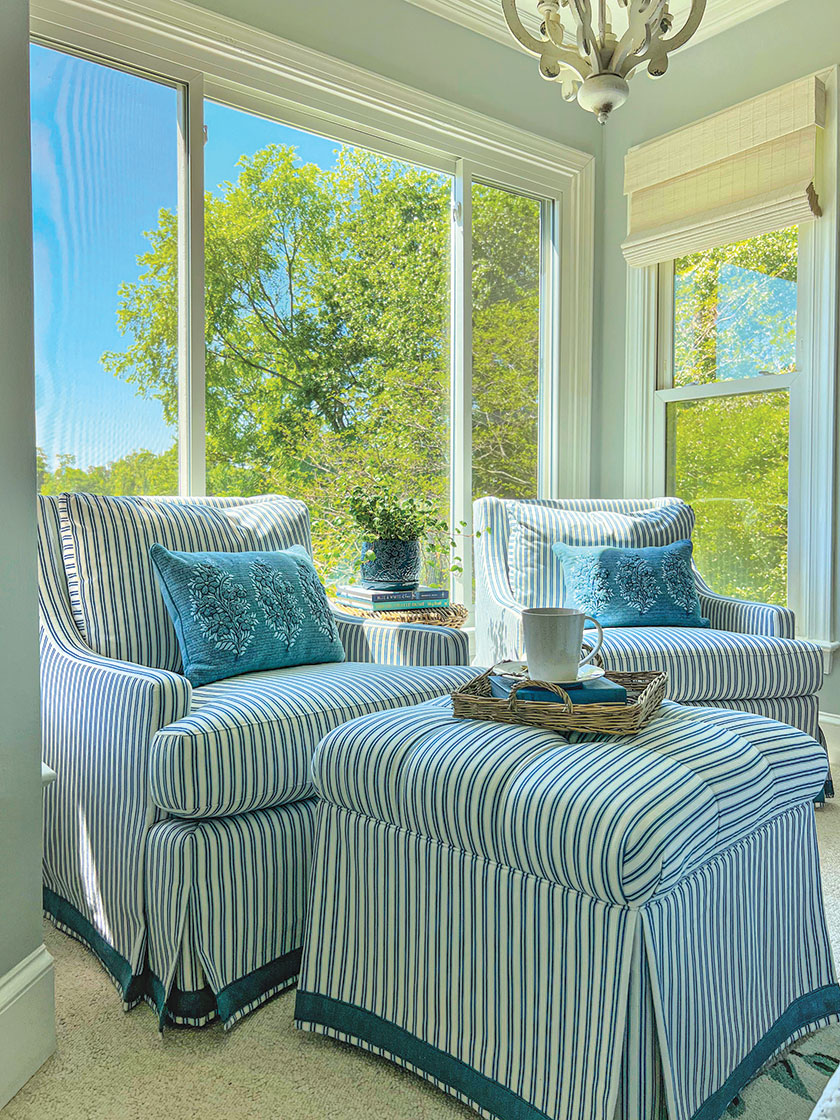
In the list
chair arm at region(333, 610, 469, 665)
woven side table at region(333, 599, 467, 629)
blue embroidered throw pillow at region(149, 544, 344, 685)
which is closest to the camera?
blue embroidered throw pillow at region(149, 544, 344, 685)

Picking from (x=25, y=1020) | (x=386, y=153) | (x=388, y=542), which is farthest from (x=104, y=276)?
(x=25, y=1020)

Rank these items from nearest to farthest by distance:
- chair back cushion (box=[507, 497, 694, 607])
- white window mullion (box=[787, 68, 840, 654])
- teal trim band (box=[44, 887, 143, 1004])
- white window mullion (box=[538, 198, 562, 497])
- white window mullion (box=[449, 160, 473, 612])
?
teal trim band (box=[44, 887, 143, 1004]) < chair back cushion (box=[507, 497, 694, 607]) < white window mullion (box=[787, 68, 840, 654]) < white window mullion (box=[449, 160, 473, 612]) < white window mullion (box=[538, 198, 562, 497])

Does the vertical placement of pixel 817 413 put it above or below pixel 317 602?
above

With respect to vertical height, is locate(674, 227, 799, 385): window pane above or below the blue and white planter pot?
above

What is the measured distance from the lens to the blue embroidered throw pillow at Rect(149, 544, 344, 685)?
6.14 feet

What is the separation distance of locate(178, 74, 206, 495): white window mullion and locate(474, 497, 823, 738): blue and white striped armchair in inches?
40.2

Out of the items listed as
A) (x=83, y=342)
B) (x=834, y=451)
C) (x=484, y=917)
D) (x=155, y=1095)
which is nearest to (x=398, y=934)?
(x=484, y=917)

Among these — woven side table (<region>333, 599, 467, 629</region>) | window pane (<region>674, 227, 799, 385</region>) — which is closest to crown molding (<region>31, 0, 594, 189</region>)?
window pane (<region>674, 227, 799, 385</region>)

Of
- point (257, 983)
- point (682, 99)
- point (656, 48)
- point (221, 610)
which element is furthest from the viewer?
point (682, 99)

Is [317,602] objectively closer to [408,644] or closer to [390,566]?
[408,644]

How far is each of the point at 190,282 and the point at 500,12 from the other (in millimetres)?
1732

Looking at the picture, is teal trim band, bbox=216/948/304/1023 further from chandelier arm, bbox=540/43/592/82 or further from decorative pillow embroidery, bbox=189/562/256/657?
chandelier arm, bbox=540/43/592/82

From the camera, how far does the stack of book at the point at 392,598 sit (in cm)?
267

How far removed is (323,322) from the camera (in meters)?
3.02
